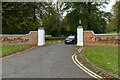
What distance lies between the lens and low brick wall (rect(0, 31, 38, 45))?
53.1ft

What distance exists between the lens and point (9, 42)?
1628 centimetres

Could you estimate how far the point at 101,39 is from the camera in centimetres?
→ 1495

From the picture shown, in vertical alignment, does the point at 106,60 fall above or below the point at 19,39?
below

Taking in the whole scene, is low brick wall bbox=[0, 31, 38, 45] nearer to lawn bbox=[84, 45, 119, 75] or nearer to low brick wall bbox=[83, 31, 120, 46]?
Result: low brick wall bbox=[83, 31, 120, 46]

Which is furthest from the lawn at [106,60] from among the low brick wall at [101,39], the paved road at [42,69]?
the low brick wall at [101,39]

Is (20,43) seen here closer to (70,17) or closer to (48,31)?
(70,17)

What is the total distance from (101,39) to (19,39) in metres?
11.9

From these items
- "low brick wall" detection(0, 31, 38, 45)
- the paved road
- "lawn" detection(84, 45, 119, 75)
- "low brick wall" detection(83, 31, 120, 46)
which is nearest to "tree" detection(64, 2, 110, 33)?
"low brick wall" detection(83, 31, 120, 46)

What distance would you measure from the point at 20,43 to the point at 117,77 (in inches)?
574

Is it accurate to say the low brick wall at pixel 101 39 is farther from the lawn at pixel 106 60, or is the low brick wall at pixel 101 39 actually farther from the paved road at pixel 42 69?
the paved road at pixel 42 69

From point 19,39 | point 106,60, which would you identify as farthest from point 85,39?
point 19,39

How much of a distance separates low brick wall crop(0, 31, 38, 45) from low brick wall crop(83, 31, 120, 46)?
7.51 m

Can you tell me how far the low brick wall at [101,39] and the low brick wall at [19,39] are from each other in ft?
24.6

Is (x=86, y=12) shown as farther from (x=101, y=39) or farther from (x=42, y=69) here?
(x=42, y=69)
